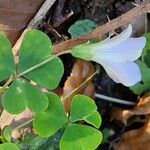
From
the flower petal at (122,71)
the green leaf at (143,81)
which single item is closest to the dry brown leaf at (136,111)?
the green leaf at (143,81)

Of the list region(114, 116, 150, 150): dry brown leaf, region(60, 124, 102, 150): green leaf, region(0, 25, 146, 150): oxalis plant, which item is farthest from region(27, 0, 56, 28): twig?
region(114, 116, 150, 150): dry brown leaf

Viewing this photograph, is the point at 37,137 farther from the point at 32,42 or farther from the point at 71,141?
the point at 32,42

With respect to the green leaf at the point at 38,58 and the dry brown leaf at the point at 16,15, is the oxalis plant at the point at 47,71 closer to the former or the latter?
the green leaf at the point at 38,58

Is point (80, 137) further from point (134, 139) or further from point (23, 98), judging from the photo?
point (134, 139)

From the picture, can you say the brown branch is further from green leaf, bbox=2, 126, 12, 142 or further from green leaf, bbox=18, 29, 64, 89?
green leaf, bbox=2, 126, 12, 142

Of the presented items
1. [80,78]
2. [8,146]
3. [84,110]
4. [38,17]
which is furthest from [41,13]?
[8,146]

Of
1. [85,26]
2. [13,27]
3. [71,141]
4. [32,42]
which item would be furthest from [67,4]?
[71,141]
